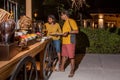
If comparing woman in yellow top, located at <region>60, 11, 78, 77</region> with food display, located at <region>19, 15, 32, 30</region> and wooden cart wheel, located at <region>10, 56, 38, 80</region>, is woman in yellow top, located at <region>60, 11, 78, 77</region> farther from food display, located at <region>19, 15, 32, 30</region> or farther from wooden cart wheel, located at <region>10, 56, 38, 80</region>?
wooden cart wheel, located at <region>10, 56, 38, 80</region>

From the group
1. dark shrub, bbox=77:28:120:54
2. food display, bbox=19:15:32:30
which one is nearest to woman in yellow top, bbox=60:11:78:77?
food display, bbox=19:15:32:30

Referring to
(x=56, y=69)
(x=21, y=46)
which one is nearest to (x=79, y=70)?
(x=56, y=69)

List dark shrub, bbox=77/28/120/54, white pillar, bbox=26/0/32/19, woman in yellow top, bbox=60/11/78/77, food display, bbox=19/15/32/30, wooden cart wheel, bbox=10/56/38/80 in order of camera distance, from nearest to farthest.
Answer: wooden cart wheel, bbox=10/56/38/80
food display, bbox=19/15/32/30
woman in yellow top, bbox=60/11/78/77
white pillar, bbox=26/0/32/19
dark shrub, bbox=77/28/120/54

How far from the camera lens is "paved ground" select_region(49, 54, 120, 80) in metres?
8.03

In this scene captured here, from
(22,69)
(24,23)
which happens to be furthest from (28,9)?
(22,69)

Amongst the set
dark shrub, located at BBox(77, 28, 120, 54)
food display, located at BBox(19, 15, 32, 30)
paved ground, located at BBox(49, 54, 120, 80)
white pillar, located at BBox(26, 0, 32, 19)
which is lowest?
paved ground, located at BBox(49, 54, 120, 80)

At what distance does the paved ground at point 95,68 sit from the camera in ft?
26.3

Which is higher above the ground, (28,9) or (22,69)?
(28,9)

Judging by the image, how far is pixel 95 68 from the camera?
30.8 ft

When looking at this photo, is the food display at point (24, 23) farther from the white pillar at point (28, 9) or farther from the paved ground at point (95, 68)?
the white pillar at point (28, 9)

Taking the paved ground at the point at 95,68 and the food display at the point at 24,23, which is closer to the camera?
the food display at the point at 24,23

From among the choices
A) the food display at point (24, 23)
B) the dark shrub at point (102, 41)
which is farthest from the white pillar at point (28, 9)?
the dark shrub at point (102, 41)

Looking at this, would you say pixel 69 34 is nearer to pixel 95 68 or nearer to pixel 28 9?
pixel 95 68

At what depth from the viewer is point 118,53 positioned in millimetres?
12789
